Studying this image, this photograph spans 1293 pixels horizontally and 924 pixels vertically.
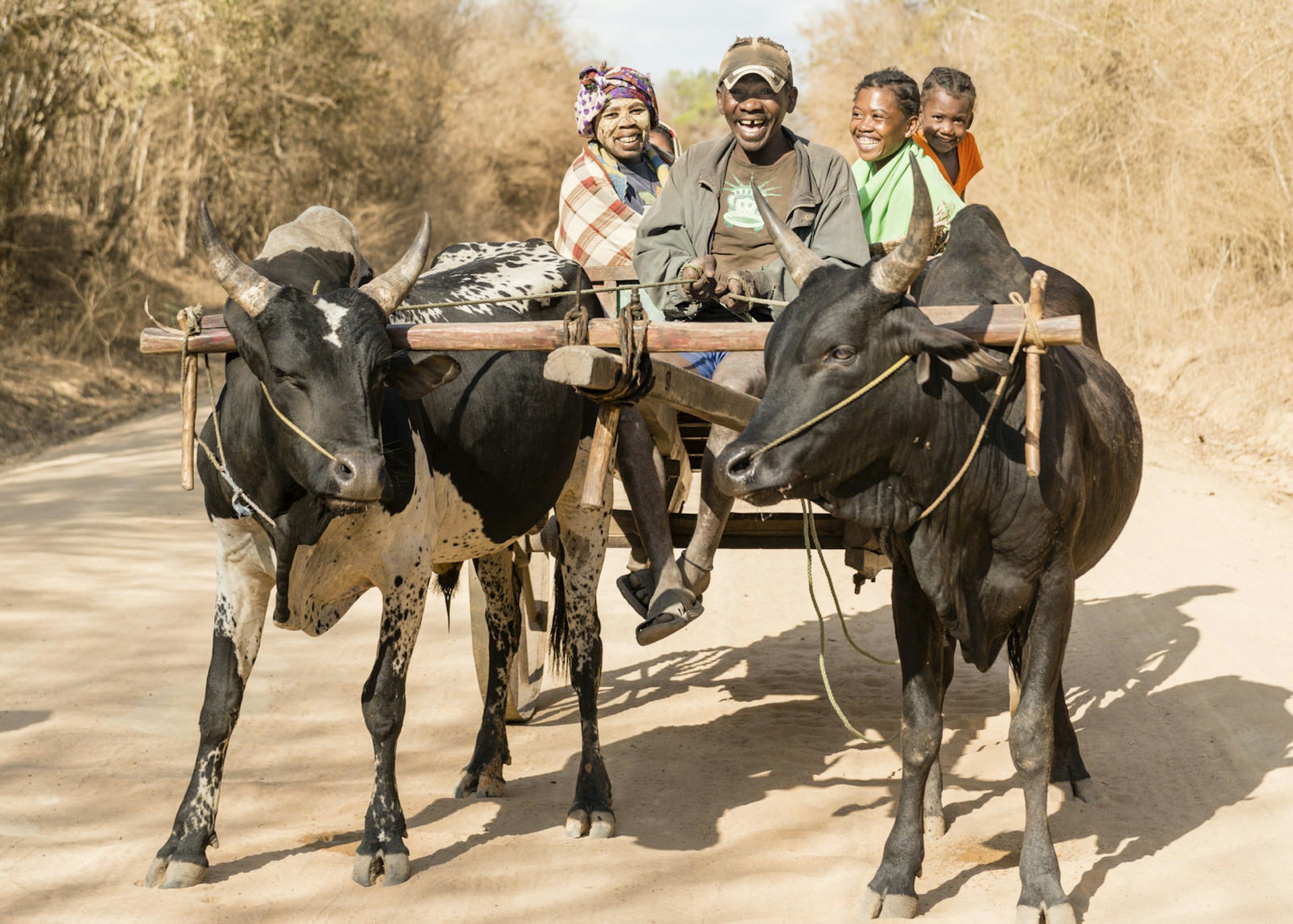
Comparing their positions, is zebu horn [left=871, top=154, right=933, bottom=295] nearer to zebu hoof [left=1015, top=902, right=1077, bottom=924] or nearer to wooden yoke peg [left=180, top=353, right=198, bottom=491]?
zebu hoof [left=1015, top=902, right=1077, bottom=924]

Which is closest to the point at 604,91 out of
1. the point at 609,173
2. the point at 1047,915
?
the point at 609,173

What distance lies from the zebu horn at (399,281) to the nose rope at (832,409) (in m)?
1.21

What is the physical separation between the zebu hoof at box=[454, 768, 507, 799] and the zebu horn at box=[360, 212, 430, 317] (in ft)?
6.18

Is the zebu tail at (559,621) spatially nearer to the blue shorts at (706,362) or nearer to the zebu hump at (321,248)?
the blue shorts at (706,362)

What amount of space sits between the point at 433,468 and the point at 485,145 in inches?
1213

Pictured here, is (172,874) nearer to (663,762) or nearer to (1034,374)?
(663,762)

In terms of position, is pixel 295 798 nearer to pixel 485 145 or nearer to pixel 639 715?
pixel 639 715

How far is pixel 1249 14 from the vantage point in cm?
1398

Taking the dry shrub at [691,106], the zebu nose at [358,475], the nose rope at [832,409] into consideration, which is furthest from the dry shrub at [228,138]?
the dry shrub at [691,106]

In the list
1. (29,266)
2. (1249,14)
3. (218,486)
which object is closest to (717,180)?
(218,486)

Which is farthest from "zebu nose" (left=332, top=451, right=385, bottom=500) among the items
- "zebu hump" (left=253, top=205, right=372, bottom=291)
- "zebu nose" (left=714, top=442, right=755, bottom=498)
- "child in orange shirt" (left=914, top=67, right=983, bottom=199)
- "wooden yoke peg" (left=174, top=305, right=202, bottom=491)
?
"child in orange shirt" (left=914, top=67, right=983, bottom=199)

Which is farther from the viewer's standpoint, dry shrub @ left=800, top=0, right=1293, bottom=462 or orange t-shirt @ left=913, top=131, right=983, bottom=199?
dry shrub @ left=800, top=0, right=1293, bottom=462

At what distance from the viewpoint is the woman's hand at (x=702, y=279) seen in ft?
14.6

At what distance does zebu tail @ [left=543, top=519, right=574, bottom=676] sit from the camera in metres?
5.70
